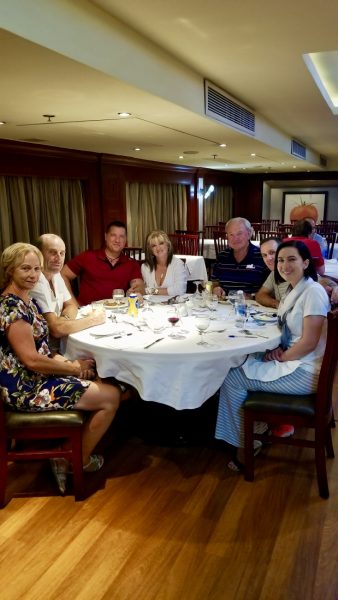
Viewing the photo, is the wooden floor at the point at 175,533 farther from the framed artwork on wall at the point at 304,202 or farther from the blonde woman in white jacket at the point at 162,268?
the framed artwork on wall at the point at 304,202

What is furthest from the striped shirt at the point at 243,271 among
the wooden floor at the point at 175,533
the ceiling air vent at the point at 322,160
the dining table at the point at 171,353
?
the ceiling air vent at the point at 322,160

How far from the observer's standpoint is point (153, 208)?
24.7 feet

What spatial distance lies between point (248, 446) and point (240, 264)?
1.59 metres

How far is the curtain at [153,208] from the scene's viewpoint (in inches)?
280

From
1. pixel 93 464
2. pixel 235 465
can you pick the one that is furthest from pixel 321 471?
pixel 93 464

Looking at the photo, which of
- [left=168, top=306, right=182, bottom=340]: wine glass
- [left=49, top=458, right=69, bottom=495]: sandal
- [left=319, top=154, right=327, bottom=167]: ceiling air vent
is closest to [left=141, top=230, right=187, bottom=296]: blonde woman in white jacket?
[left=168, top=306, right=182, bottom=340]: wine glass

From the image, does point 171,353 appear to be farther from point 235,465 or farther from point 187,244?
point 187,244

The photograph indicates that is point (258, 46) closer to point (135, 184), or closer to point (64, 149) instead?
point (64, 149)

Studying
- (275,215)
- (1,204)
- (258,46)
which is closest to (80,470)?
(258,46)

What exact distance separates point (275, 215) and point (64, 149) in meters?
7.27

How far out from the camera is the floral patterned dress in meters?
2.04

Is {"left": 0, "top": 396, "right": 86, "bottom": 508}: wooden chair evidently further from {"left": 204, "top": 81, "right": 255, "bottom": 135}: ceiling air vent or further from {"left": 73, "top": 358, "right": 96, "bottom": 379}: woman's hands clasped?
{"left": 204, "top": 81, "right": 255, "bottom": 135}: ceiling air vent

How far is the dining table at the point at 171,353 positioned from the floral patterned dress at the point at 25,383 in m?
0.19

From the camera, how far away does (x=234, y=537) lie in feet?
6.26
